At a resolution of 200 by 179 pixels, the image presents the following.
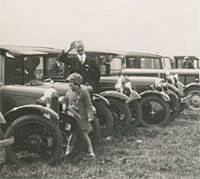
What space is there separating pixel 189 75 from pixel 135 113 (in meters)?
4.41

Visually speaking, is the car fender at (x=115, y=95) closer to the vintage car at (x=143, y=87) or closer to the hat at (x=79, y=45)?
the vintage car at (x=143, y=87)

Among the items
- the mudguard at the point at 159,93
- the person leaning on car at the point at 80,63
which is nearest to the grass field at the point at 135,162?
the person leaning on car at the point at 80,63

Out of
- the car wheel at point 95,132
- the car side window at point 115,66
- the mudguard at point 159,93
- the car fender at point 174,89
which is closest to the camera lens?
the car wheel at point 95,132

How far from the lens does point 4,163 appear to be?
421 cm

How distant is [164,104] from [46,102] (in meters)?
3.58

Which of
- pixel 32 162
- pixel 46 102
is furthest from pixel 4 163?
pixel 46 102

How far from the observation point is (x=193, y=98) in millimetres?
9977

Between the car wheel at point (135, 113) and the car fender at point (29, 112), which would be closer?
the car fender at point (29, 112)

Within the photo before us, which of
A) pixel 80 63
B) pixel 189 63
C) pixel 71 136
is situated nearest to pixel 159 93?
pixel 80 63

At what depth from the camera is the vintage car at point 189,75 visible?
9953mm

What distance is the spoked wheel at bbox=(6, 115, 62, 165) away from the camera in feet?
13.6

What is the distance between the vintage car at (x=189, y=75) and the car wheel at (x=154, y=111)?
1580 millimetres

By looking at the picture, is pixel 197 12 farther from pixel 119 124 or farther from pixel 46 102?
pixel 46 102

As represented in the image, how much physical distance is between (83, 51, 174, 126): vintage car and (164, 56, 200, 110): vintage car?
4.59 ft
